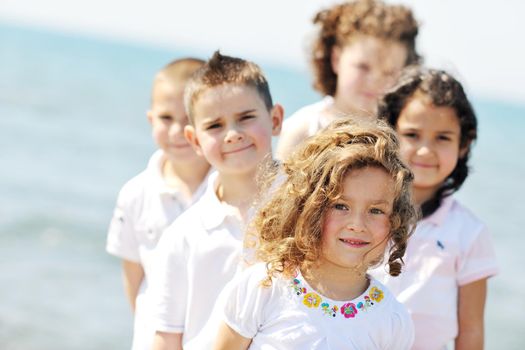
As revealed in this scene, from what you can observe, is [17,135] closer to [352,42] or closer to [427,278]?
[352,42]

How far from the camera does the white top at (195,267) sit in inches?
123

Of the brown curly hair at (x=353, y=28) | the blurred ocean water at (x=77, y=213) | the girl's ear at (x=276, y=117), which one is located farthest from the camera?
the blurred ocean water at (x=77, y=213)

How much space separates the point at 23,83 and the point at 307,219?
22.3 meters

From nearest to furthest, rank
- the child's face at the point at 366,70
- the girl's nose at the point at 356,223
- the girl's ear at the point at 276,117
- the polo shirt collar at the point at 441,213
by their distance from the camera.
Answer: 1. the girl's nose at the point at 356,223
2. the girl's ear at the point at 276,117
3. the polo shirt collar at the point at 441,213
4. the child's face at the point at 366,70

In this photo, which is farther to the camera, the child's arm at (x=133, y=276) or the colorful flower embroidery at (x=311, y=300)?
the child's arm at (x=133, y=276)

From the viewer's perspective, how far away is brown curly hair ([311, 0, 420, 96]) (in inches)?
175

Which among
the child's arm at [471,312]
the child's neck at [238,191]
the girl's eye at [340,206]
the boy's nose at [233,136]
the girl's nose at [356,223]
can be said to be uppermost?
the boy's nose at [233,136]

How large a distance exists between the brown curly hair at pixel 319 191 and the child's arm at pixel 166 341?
50 centimetres

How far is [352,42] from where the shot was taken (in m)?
4.51

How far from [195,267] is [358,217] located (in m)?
0.66

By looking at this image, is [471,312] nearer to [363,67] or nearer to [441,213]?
[441,213]

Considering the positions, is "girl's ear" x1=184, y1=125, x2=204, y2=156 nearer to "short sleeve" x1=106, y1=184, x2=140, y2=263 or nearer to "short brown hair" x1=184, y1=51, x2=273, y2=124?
"short brown hair" x1=184, y1=51, x2=273, y2=124

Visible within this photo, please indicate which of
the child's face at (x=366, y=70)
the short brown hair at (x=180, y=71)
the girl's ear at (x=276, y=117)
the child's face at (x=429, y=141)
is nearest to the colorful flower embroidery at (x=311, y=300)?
the girl's ear at (x=276, y=117)

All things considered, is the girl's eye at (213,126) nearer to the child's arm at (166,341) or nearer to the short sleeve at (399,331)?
the child's arm at (166,341)
